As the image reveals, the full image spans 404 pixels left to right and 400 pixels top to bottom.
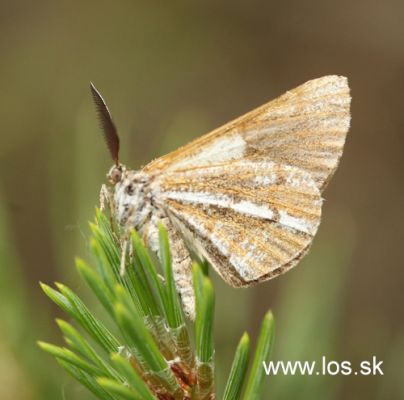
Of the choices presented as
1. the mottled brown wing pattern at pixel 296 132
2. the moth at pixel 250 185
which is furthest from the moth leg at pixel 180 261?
the mottled brown wing pattern at pixel 296 132

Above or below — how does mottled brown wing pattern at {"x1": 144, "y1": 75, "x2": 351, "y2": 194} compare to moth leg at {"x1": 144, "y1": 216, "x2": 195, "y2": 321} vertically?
above

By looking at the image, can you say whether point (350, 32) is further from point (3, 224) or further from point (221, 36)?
point (3, 224)

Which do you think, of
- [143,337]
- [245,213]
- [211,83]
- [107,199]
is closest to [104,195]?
[107,199]

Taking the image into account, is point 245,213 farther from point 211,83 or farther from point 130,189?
point 211,83

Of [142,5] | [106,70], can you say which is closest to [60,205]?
[106,70]

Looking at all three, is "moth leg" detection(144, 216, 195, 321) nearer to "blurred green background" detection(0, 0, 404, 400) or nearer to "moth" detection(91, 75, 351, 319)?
"moth" detection(91, 75, 351, 319)

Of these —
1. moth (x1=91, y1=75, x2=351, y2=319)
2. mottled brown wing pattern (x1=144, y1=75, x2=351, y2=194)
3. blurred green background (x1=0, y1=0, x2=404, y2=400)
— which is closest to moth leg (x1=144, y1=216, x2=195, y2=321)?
moth (x1=91, y1=75, x2=351, y2=319)
